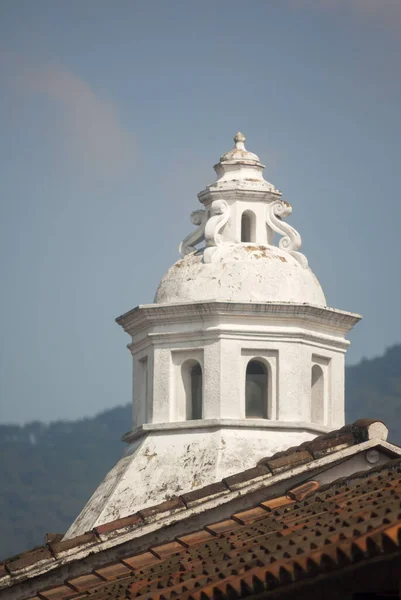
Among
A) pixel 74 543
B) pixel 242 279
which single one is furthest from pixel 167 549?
pixel 242 279

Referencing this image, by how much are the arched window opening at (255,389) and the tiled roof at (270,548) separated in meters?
7.69

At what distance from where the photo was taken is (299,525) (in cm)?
2056

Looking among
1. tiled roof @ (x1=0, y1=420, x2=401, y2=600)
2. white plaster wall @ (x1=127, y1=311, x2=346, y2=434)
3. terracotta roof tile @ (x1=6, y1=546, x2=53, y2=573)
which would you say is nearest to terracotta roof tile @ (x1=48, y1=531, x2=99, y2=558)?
tiled roof @ (x1=0, y1=420, x2=401, y2=600)

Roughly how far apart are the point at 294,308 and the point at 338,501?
412 inches

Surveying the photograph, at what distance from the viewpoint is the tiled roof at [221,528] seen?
68.3ft

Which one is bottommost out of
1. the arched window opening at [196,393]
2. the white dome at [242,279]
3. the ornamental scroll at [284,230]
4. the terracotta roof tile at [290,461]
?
the terracotta roof tile at [290,461]

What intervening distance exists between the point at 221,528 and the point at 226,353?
354 inches

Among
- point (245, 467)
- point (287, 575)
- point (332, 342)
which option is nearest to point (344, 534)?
point (287, 575)

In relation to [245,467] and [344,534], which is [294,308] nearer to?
[245,467]

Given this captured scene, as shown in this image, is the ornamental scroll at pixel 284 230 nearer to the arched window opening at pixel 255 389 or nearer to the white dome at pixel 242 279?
the white dome at pixel 242 279

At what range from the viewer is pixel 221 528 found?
23219mm

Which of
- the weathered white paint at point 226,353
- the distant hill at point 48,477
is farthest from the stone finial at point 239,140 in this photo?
the distant hill at point 48,477

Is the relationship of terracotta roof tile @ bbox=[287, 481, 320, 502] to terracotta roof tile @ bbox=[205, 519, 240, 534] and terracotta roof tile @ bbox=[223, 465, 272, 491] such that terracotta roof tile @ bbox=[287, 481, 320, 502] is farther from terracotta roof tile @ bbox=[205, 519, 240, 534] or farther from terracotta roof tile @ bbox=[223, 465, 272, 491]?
terracotta roof tile @ bbox=[205, 519, 240, 534]

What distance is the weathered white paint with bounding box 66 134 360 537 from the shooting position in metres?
31.5
